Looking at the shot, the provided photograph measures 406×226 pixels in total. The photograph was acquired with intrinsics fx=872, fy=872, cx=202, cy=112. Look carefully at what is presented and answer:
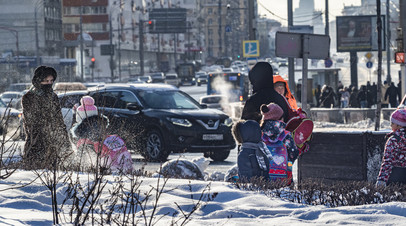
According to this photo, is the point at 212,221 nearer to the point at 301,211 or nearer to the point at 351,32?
the point at 301,211

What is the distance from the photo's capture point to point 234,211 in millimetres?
6660

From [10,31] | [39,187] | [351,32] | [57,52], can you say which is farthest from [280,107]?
[57,52]

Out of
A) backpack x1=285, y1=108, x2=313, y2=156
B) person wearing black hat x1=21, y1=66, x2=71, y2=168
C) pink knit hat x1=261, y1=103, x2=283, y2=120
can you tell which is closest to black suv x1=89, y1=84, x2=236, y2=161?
person wearing black hat x1=21, y1=66, x2=71, y2=168

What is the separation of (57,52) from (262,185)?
298ft

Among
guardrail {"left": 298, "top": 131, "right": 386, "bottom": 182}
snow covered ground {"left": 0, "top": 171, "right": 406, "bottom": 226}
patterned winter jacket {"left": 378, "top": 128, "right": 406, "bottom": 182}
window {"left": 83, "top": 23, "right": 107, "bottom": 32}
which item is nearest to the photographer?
snow covered ground {"left": 0, "top": 171, "right": 406, "bottom": 226}

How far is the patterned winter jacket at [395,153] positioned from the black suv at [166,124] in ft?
27.5

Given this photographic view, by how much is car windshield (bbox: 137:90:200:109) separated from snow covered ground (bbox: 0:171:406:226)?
30.6 feet

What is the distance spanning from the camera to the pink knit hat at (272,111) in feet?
27.1

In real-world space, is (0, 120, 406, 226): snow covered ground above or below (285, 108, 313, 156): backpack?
below

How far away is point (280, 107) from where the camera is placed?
328 inches

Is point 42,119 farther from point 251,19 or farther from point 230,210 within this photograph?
point 251,19

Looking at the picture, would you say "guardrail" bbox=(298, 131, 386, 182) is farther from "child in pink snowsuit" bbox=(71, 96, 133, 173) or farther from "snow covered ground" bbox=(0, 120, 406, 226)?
"snow covered ground" bbox=(0, 120, 406, 226)

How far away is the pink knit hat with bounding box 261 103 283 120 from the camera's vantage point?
325 inches

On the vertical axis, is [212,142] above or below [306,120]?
below
